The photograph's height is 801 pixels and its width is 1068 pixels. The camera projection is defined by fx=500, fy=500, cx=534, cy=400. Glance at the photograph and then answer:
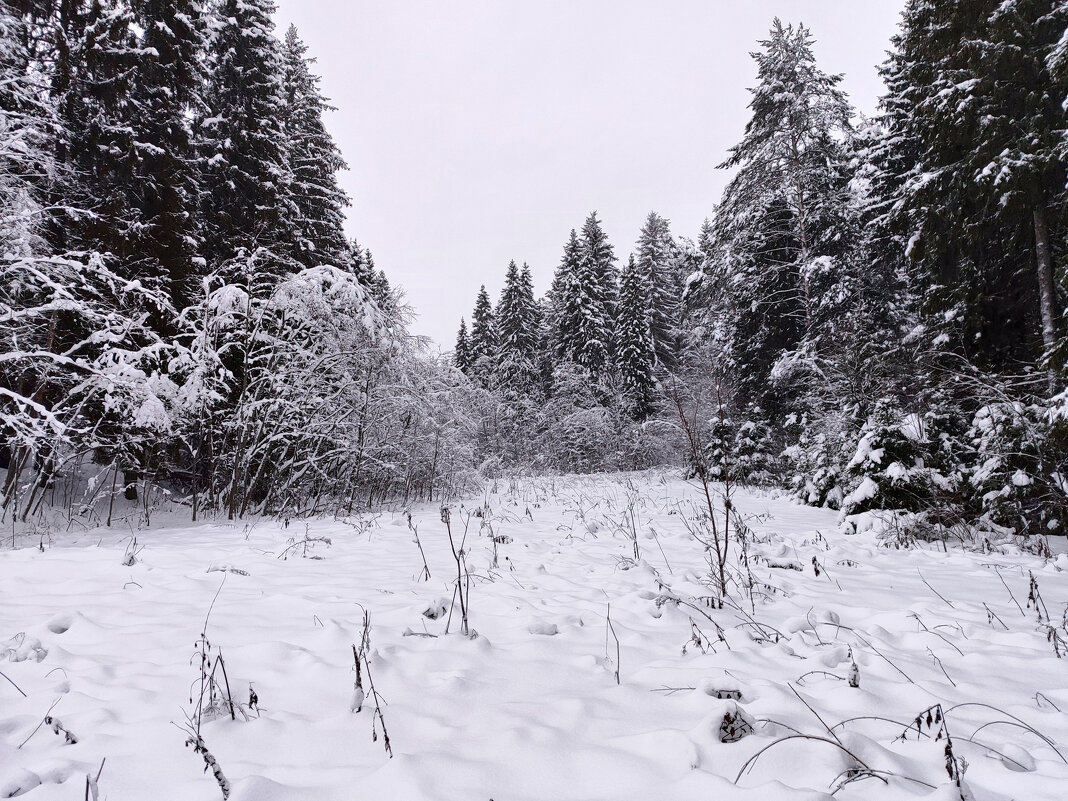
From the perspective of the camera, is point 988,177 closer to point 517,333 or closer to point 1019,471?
point 1019,471

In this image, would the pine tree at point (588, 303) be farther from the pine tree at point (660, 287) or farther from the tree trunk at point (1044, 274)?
the tree trunk at point (1044, 274)

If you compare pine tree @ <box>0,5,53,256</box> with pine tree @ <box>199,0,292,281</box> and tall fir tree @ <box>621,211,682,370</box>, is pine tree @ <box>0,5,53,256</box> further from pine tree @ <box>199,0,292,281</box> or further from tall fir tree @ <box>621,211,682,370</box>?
tall fir tree @ <box>621,211,682,370</box>

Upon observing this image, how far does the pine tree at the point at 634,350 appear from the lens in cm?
2747

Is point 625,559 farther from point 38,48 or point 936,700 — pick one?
point 38,48

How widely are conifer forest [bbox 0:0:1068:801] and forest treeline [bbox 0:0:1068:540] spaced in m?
0.08

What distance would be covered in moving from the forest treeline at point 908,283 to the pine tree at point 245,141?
10.8 meters

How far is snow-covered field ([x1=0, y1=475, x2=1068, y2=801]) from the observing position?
1498mm

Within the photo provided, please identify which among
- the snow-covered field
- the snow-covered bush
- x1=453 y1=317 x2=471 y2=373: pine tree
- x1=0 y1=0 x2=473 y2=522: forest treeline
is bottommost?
the snow-covered field

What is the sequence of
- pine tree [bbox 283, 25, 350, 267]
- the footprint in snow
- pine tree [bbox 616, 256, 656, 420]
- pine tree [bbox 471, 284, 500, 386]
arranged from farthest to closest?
pine tree [bbox 471, 284, 500, 386]
pine tree [bbox 616, 256, 656, 420]
pine tree [bbox 283, 25, 350, 267]
the footprint in snow

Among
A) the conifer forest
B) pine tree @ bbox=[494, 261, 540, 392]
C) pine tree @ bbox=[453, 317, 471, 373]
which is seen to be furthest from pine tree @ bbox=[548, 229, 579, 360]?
the conifer forest

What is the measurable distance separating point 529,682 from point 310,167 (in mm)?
17220

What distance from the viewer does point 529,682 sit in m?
2.17

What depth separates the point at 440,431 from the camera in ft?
38.0

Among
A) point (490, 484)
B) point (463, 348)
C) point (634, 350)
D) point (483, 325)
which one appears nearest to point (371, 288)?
point (490, 484)
